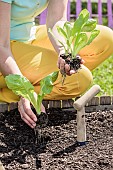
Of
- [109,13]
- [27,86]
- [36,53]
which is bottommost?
[27,86]

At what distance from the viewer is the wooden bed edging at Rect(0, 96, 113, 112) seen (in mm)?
3613

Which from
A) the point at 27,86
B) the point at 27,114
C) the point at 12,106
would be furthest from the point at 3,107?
the point at 27,86

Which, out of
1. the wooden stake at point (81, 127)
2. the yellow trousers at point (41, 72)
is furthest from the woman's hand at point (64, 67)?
the yellow trousers at point (41, 72)

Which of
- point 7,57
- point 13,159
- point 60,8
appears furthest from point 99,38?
point 13,159

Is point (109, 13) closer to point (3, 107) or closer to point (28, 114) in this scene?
point (3, 107)

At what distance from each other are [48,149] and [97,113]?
0.53 metres

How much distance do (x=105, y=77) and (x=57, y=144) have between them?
1782mm

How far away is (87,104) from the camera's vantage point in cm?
371

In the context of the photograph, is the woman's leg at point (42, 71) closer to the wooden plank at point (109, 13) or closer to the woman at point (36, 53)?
the woman at point (36, 53)

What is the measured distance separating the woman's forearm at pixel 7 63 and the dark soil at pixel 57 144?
32 cm

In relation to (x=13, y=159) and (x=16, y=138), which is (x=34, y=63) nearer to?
(x=16, y=138)

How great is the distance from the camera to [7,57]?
132 inches

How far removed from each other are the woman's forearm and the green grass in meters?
1.20

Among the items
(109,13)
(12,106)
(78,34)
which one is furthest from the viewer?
(109,13)
